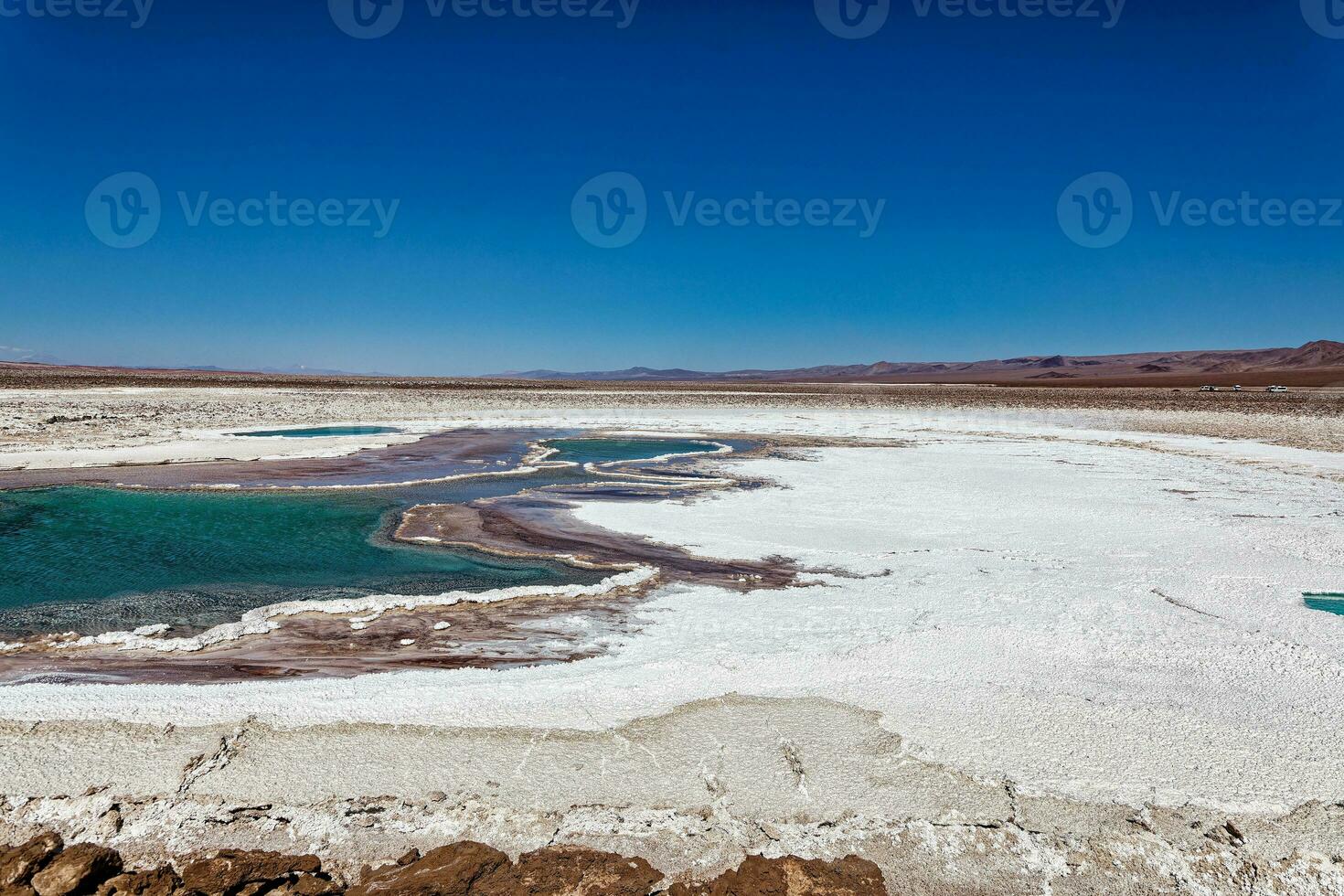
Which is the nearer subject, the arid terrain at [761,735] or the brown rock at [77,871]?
the brown rock at [77,871]

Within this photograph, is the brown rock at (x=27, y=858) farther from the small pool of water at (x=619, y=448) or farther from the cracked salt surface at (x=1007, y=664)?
the small pool of water at (x=619, y=448)

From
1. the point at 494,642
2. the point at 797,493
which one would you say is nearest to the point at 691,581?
the point at 494,642

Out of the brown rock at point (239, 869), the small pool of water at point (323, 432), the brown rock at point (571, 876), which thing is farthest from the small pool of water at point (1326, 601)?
the small pool of water at point (323, 432)

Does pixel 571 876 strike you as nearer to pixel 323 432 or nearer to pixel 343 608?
pixel 343 608

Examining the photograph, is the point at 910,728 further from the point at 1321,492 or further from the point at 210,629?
the point at 1321,492

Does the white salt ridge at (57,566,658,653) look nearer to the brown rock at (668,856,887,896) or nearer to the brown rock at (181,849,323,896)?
the brown rock at (181,849,323,896)

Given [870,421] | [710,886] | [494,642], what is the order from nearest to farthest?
[710,886]
[494,642]
[870,421]

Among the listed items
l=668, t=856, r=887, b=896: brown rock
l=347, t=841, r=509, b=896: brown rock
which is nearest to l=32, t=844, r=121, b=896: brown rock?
l=347, t=841, r=509, b=896: brown rock
